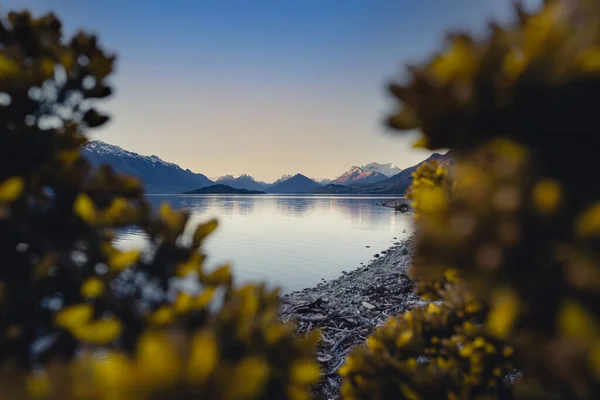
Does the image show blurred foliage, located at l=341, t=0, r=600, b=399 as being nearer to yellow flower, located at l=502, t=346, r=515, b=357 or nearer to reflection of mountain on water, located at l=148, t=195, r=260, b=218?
yellow flower, located at l=502, t=346, r=515, b=357

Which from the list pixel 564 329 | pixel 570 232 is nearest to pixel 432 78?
pixel 570 232

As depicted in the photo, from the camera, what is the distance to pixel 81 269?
1375 millimetres

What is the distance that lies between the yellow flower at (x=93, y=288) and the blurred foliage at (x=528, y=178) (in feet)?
3.82

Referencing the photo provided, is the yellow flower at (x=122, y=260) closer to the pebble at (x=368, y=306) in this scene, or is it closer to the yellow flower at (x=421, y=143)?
the yellow flower at (x=421, y=143)

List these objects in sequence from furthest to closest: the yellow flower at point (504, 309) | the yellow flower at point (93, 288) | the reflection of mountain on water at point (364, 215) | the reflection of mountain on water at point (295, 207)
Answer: the reflection of mountain on water at point (295, 207) → the reflection of mountain on water at point (364, 215) → the yellow flower at point (93, 288) → the yellow flower at point (504, 309)

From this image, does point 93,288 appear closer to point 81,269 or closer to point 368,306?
point 81,269

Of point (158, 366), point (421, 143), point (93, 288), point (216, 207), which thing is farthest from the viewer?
point (216, 207)

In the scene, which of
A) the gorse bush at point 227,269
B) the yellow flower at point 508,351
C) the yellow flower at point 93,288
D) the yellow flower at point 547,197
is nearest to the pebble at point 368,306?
the yellow flower at point 508,351

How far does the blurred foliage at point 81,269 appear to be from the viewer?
4.07ft

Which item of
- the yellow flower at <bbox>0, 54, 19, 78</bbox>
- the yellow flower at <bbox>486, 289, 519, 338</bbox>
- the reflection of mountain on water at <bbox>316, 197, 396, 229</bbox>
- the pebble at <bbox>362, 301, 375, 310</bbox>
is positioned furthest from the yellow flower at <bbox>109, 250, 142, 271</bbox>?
the reflection of mountain on water at <bbox>316, 197, 396, 229</bbox>

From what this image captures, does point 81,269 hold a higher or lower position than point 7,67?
lower

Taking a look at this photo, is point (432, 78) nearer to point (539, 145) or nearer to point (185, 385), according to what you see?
point (539, 145)

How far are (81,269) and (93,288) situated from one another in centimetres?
13

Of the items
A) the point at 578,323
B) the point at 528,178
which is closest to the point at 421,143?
the point at 528,178
